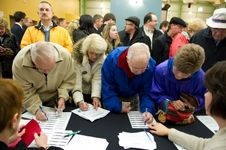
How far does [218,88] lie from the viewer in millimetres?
982

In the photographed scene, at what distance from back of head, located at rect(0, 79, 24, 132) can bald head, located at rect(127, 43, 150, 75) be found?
91 cm

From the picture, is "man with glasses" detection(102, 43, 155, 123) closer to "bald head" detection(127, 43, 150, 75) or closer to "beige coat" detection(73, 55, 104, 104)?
"bald head" detection(127, 43, 150, 75)

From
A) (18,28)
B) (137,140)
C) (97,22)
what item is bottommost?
(137,140)

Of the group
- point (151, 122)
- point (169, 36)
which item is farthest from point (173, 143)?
point (169, 36)

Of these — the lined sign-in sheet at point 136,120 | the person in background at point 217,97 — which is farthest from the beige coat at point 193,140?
the lined sign-in sheet at point 136,120

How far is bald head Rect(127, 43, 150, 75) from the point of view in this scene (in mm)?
1714

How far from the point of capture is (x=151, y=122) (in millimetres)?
1731

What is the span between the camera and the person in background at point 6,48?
3.60 metres

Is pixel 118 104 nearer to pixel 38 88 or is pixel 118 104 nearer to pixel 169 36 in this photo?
pixel 38 88

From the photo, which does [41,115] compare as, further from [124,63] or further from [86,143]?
[124,63]

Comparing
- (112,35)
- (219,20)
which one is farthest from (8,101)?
(112,35)

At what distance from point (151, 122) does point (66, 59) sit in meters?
0.86

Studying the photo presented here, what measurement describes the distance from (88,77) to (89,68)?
0.28 ft

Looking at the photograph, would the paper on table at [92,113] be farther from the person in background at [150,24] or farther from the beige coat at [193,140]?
the person in background at [150,24]
